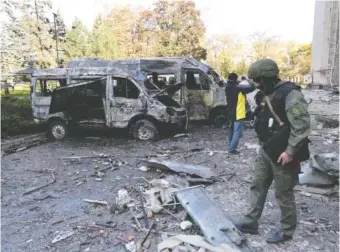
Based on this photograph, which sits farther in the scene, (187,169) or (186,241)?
(187,169)

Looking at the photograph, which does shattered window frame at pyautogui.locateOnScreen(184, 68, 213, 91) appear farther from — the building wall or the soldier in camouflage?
the building wall

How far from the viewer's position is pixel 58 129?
899 cm

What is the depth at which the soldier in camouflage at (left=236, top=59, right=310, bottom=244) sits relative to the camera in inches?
104

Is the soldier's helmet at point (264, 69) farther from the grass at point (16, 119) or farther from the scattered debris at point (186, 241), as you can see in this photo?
the grass at point (16, 119)

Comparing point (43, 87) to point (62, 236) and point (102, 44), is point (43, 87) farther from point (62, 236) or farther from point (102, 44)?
point (102, 44)

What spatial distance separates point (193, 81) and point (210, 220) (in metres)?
7.09

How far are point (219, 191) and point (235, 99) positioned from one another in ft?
7.65

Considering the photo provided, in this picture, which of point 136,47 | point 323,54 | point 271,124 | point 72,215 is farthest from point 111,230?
point 136,47

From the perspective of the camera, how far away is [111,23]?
28.6 metres

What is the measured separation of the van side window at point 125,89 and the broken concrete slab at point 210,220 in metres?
4.75

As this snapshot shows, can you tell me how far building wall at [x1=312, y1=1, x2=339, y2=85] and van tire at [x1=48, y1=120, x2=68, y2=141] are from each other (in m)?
14.7

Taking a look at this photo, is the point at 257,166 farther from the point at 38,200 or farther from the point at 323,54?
the point at 323,54

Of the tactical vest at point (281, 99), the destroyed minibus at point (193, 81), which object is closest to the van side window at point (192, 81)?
the destroyed minibus at point (193, 81)

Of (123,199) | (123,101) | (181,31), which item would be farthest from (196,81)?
(181,31)
